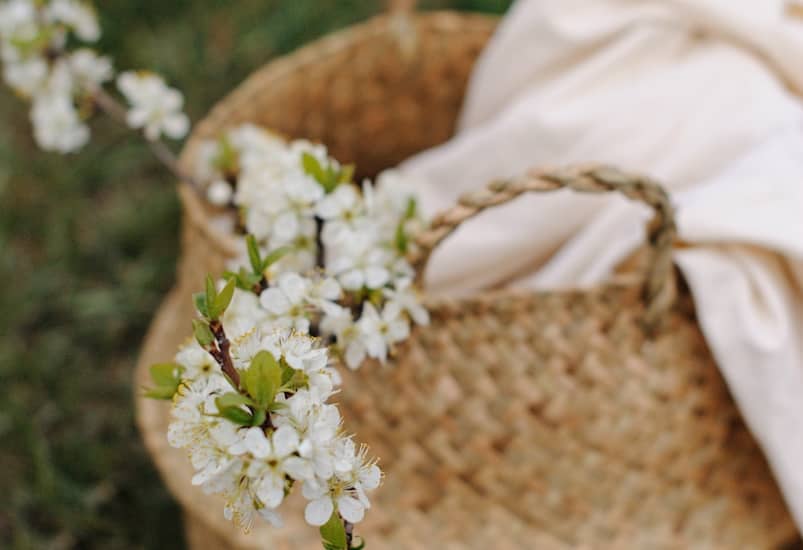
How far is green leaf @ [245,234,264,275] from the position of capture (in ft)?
1.64

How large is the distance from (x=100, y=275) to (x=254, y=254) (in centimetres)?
90

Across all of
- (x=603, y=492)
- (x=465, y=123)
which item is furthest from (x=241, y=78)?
(x=603, y=492)

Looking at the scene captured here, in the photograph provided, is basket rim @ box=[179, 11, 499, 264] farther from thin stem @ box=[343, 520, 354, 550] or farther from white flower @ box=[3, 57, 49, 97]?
thin stem @ box=[343, 520, 354, 550]

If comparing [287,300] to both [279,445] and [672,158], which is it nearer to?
[279,445]

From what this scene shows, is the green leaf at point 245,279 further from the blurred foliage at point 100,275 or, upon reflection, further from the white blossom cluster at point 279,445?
the blurred foliage at point 100,275

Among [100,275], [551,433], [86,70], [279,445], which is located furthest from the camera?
[100,275]

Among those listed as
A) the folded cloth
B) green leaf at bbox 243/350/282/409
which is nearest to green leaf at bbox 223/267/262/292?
green leaf at bbox 243/350/282/409

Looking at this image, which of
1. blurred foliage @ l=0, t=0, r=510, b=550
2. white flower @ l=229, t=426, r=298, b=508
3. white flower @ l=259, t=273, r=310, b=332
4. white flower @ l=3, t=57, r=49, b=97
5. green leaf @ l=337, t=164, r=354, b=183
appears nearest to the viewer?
white flower @ l=229, t=426, r=298, b=508

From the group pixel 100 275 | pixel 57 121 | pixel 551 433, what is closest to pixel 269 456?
pixel 551 433

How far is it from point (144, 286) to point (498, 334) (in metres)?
0.74

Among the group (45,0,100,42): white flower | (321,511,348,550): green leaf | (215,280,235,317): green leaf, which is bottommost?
(321,511,348,550): green leaf

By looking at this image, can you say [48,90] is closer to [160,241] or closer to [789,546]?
[160,241]

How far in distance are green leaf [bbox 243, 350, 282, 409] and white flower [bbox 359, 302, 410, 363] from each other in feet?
0.49

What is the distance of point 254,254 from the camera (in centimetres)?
50
